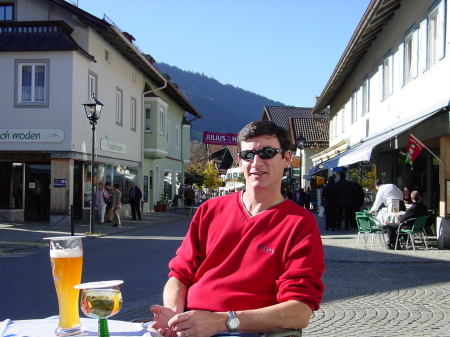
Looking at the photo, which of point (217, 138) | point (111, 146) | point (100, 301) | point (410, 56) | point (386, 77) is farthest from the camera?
point (217, 138)

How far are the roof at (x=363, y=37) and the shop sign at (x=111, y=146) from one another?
10.00 meters

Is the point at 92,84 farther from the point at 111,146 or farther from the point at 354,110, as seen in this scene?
the point at 354,110

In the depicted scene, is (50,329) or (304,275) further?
(304,275)

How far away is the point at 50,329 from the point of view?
8.82ft

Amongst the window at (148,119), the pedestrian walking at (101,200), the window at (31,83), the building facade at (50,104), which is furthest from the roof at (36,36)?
the window at (148,119)

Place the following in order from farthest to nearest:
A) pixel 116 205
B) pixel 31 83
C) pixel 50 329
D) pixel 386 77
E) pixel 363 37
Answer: pixel 116 205 < pixel 31 83 < pixel 363 37 < pixel 386 77 < pixel 50 329

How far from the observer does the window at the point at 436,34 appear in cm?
1289

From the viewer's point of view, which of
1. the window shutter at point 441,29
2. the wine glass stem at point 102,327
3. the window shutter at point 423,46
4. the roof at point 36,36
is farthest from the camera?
the roof at point 36,36

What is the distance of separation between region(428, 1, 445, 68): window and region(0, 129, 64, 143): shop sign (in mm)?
12283

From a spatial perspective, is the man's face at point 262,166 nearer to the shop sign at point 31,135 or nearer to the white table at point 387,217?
the white table at point 387,217

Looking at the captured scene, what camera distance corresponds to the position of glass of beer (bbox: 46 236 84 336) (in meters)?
2.53

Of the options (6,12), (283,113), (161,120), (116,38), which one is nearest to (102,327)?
(6,12)

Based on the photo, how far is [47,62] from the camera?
20297mm

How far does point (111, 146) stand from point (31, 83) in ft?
16.8
